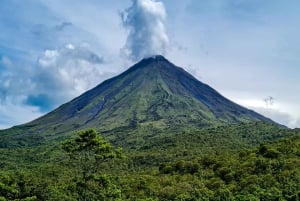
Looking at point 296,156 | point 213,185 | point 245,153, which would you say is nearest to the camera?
point 213,185

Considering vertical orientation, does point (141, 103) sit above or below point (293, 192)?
above

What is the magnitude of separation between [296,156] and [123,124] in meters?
117

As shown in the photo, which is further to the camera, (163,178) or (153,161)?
(153,161)

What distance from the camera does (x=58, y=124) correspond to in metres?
194

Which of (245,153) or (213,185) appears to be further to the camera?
(245,153)

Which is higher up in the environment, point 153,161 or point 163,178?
point 153,161

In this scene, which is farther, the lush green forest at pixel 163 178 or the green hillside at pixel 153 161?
the green hillside at pixel 153 161

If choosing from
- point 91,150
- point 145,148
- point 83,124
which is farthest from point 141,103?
point 91,150

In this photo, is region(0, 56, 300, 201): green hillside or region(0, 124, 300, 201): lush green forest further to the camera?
region(0, 56, 300, 201): green hillside

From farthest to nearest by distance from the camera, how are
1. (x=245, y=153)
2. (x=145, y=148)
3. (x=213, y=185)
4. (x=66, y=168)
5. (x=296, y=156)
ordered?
(x=145, y=148)
(x=66, y=168)
(x=245, y=153)
(x=296, y=156)
(x=213, y=185)

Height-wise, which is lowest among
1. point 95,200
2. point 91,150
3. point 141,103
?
point 95,200

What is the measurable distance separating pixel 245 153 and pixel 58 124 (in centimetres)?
14399

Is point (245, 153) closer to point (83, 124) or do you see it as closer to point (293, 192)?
point (293, 192)

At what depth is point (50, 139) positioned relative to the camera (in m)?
163
